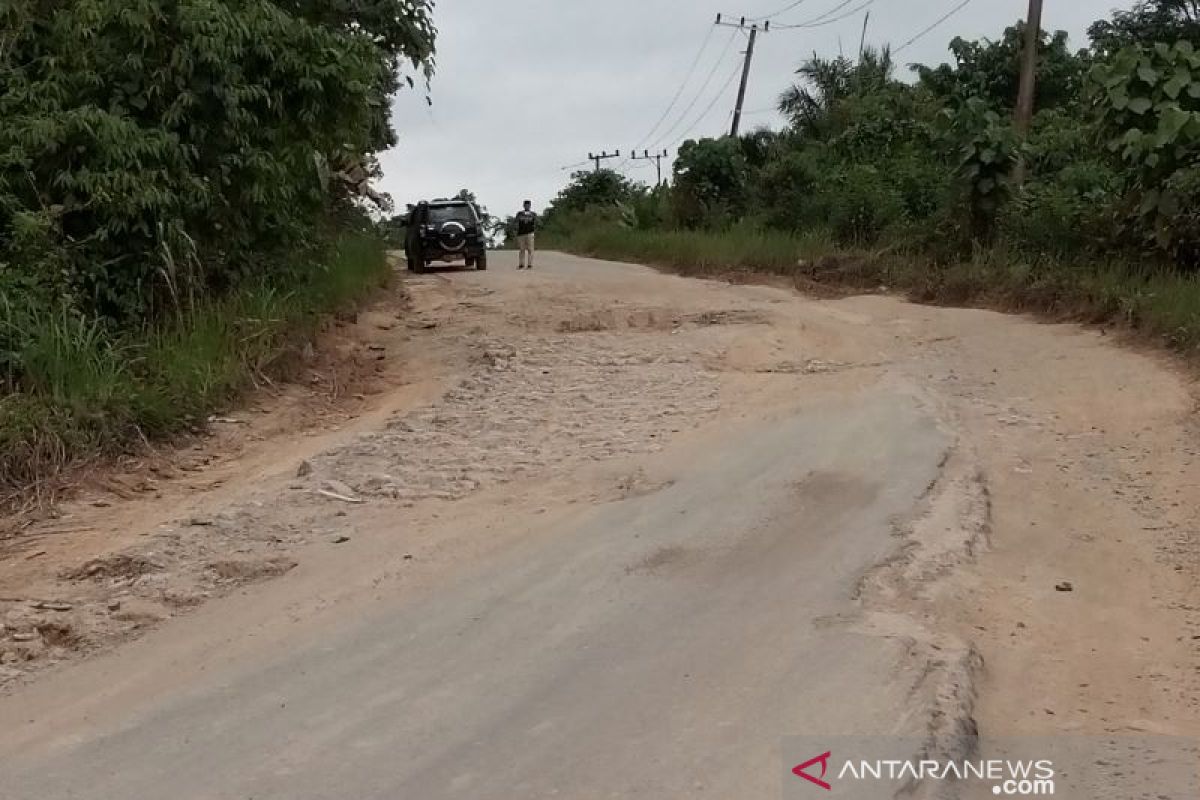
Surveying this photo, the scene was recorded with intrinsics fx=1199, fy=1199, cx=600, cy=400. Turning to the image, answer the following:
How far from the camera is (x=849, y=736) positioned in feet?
12.6

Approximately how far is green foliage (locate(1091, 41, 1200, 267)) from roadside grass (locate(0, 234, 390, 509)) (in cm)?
966

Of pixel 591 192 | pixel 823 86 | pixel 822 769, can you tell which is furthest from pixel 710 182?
pixel 822 769

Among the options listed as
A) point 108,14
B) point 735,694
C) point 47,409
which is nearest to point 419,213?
point 108,14

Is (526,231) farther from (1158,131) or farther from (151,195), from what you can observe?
(151,195)

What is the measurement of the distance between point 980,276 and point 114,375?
37.8 feet

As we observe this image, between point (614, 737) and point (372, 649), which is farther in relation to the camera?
point (372, 649)

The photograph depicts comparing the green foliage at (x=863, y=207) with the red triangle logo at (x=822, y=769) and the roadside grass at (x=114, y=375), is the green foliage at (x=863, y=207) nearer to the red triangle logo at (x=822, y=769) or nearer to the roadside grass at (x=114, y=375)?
the roadside grass at (x=114, y=375)

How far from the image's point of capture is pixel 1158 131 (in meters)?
13.6

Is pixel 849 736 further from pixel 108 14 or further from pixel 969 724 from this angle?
pixel 108 14

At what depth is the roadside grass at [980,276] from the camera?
464 inches

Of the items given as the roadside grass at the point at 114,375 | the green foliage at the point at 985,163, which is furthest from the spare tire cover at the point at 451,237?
the roadside grass at the point at 114,375

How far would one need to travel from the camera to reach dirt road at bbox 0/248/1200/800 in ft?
12.8

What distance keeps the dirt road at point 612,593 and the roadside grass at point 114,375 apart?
546 millimetres

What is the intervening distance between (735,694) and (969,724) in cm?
79
